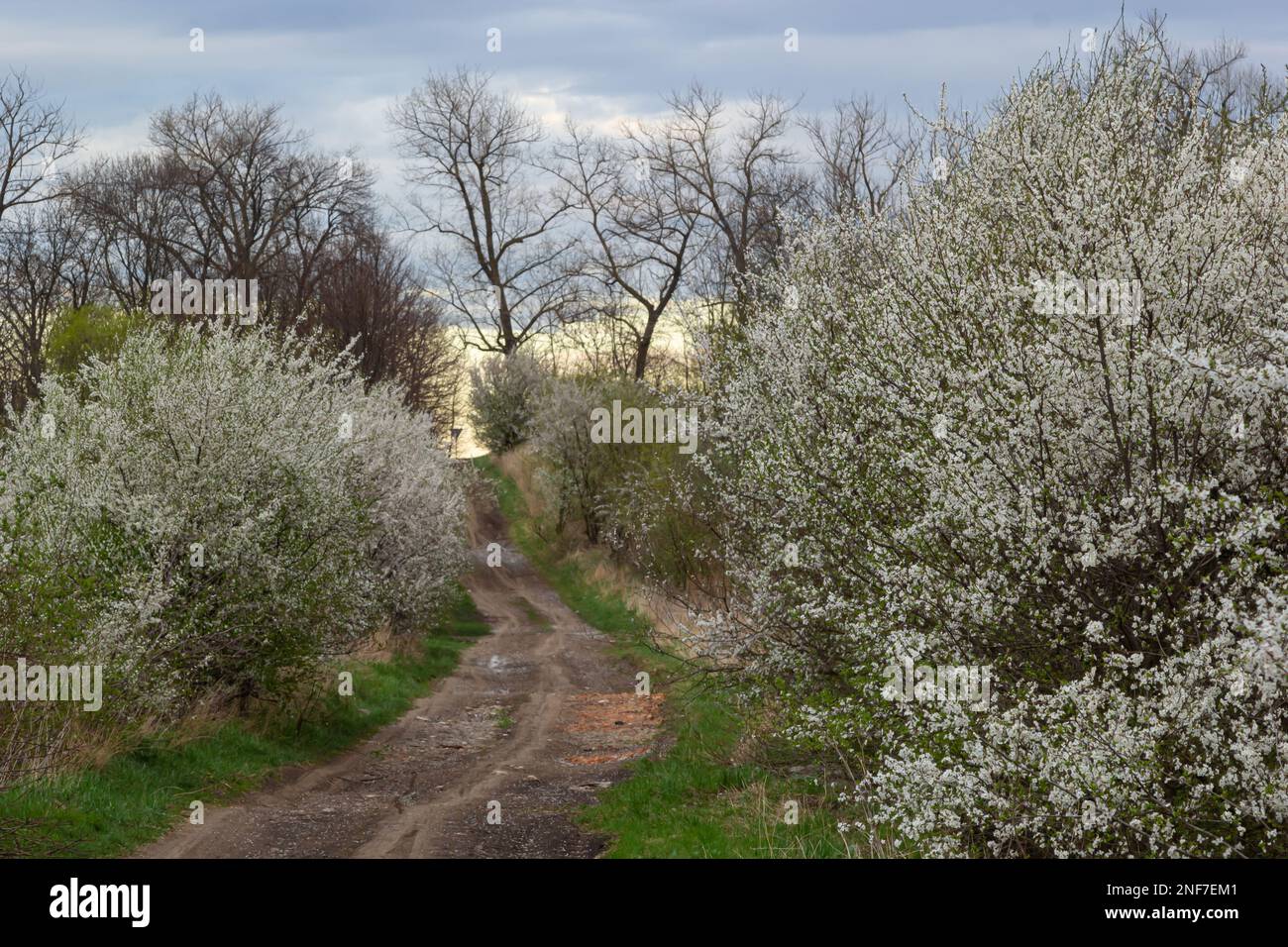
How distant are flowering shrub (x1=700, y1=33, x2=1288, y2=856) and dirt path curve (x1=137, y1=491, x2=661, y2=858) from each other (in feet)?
11.9

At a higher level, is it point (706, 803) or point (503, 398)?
point (503, 398)

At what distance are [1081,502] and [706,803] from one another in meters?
5.54

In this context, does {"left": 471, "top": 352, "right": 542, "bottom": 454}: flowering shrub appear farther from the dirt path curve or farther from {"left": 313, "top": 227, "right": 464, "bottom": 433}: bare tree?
the dirt path curve

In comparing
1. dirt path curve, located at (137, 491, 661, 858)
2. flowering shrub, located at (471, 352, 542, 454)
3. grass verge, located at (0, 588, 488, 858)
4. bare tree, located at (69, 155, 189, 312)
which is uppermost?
bare tree, located at (69, 155, 189, 312)

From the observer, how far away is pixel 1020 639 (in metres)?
6.44

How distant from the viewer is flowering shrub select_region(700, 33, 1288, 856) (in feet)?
16.9

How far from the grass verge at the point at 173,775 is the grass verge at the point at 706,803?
3.71 m

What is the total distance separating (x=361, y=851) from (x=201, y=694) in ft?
14.9

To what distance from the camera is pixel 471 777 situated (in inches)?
511

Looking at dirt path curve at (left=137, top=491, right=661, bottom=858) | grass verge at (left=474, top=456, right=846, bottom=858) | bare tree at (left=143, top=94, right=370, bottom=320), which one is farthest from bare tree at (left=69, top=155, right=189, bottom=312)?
grass verge at (left=474, top=456, right=846, bottom=858)

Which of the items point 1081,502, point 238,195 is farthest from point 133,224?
point 1081,502

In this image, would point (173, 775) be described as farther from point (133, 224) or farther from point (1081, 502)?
point (133, 224)

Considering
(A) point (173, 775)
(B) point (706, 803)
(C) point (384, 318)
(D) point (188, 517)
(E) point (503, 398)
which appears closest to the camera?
(B) point (706, 803)

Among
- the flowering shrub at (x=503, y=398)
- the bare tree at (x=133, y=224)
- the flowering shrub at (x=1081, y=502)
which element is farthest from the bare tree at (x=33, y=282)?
the flowering shrub at (x=1081, y=502)
